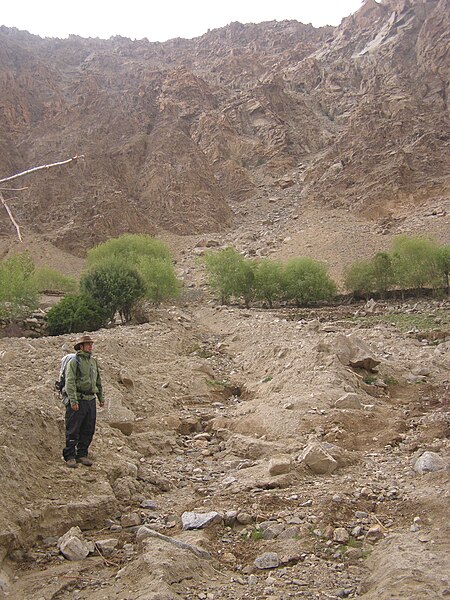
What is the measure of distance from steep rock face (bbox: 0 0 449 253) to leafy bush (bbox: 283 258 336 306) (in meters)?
23.3

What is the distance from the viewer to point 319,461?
20.7ft

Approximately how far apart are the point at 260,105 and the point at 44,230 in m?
36.3

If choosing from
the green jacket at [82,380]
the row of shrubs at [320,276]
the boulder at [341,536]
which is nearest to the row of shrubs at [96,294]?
the row of shrubs at [320,276]

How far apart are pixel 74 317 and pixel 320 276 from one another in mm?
17664

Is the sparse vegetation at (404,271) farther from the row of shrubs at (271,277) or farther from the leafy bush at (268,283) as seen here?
the leafy bush at (268,283)

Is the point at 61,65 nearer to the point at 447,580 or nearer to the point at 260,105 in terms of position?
the point at 260,105

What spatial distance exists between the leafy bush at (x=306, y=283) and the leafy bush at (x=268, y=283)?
43 cm

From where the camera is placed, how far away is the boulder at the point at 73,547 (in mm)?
4559

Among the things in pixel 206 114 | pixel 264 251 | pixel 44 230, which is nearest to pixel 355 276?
pixel 264 251

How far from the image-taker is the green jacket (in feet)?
20.0

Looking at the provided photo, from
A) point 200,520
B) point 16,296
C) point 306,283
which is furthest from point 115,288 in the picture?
point 200,520

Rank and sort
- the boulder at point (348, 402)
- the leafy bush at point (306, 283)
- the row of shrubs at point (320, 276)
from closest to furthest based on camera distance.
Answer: the boulder at point (348, 402), the row of shrubs at point (320, 276), the leafy bush at point (306, 283)

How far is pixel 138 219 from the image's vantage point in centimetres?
6159

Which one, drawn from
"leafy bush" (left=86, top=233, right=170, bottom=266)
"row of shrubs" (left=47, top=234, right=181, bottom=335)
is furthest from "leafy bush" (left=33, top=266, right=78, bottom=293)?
"row of shrubs" (left=47, top=234, right=181, bottom=335)
